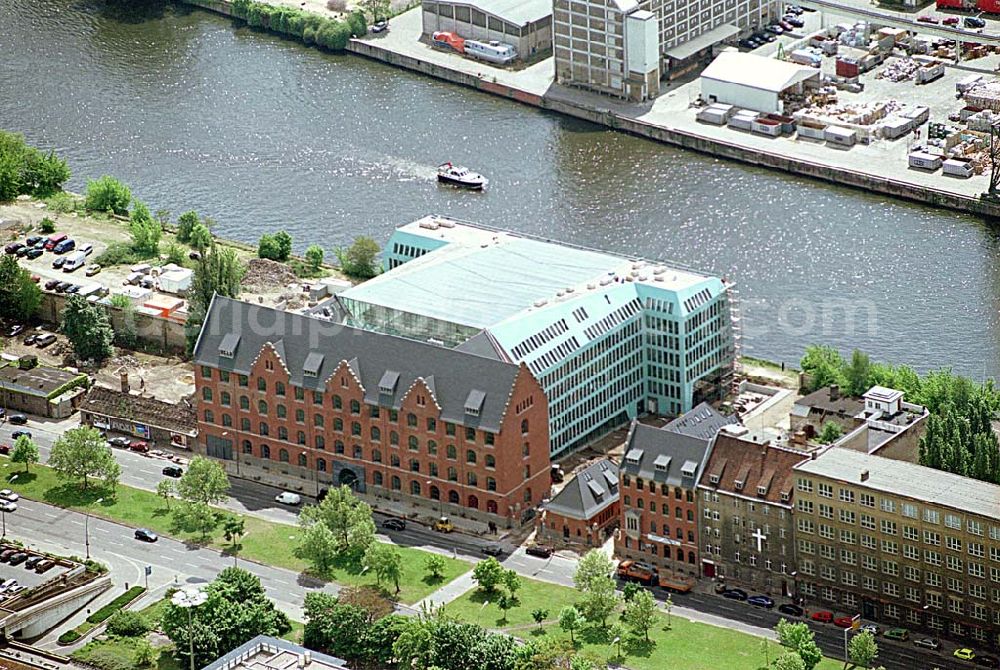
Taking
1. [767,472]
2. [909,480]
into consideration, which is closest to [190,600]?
[767,472]

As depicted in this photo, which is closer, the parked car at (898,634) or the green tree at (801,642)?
the green tree at (801,642)

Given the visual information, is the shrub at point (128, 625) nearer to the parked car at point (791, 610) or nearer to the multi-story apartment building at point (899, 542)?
the parked car at point (791, 610)

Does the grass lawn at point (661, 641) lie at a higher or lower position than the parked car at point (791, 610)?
higher

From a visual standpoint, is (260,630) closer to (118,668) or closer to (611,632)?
(118,668)

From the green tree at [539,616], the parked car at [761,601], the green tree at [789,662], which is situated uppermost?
the green tree at [789,662]

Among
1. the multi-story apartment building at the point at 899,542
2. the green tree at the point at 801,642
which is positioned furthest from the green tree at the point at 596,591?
the multi-story apartment building at the point at 899,542

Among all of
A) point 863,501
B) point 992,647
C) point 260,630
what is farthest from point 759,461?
point 260,630

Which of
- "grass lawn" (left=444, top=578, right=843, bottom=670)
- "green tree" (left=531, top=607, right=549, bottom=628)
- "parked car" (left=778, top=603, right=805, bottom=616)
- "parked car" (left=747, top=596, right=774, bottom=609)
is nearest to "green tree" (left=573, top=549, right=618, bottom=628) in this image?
"grass lawn" (left=444, top=578, right=843, bottom=670)
